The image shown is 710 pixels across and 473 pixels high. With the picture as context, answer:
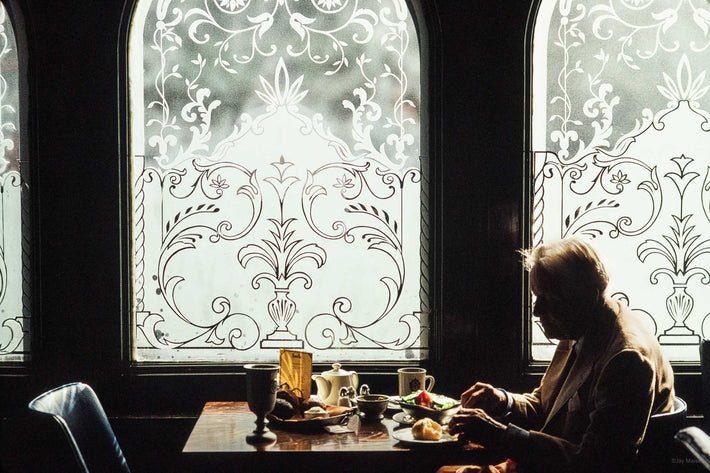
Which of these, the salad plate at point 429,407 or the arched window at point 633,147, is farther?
the arched window at point 633,147

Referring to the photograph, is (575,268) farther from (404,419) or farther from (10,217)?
(10,217)

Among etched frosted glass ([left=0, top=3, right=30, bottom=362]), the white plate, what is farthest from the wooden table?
etched frosted glass ([left=0, top=3, right=30, bottom=362])

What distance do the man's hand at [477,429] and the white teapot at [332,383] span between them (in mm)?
578

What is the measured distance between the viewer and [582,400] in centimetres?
206

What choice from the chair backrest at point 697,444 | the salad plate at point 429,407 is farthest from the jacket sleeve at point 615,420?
the chair backrest at point 697,444

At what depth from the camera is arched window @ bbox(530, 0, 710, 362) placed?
3.02 metres

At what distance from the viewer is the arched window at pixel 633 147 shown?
3.02 m

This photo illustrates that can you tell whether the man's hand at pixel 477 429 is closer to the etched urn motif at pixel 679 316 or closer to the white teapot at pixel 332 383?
the white teapot at pixel 332 383

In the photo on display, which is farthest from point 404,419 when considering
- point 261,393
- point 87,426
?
point 87,426

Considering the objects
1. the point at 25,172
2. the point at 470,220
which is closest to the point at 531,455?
the point at 470,220

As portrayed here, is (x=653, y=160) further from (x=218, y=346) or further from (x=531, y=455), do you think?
(x=218, y=346)

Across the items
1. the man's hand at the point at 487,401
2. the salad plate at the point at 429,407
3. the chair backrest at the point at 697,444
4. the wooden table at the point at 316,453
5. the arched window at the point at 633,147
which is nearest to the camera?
the chair backrest at the point at 697,444

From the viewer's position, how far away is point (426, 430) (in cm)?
209

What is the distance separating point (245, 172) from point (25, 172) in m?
0.98
